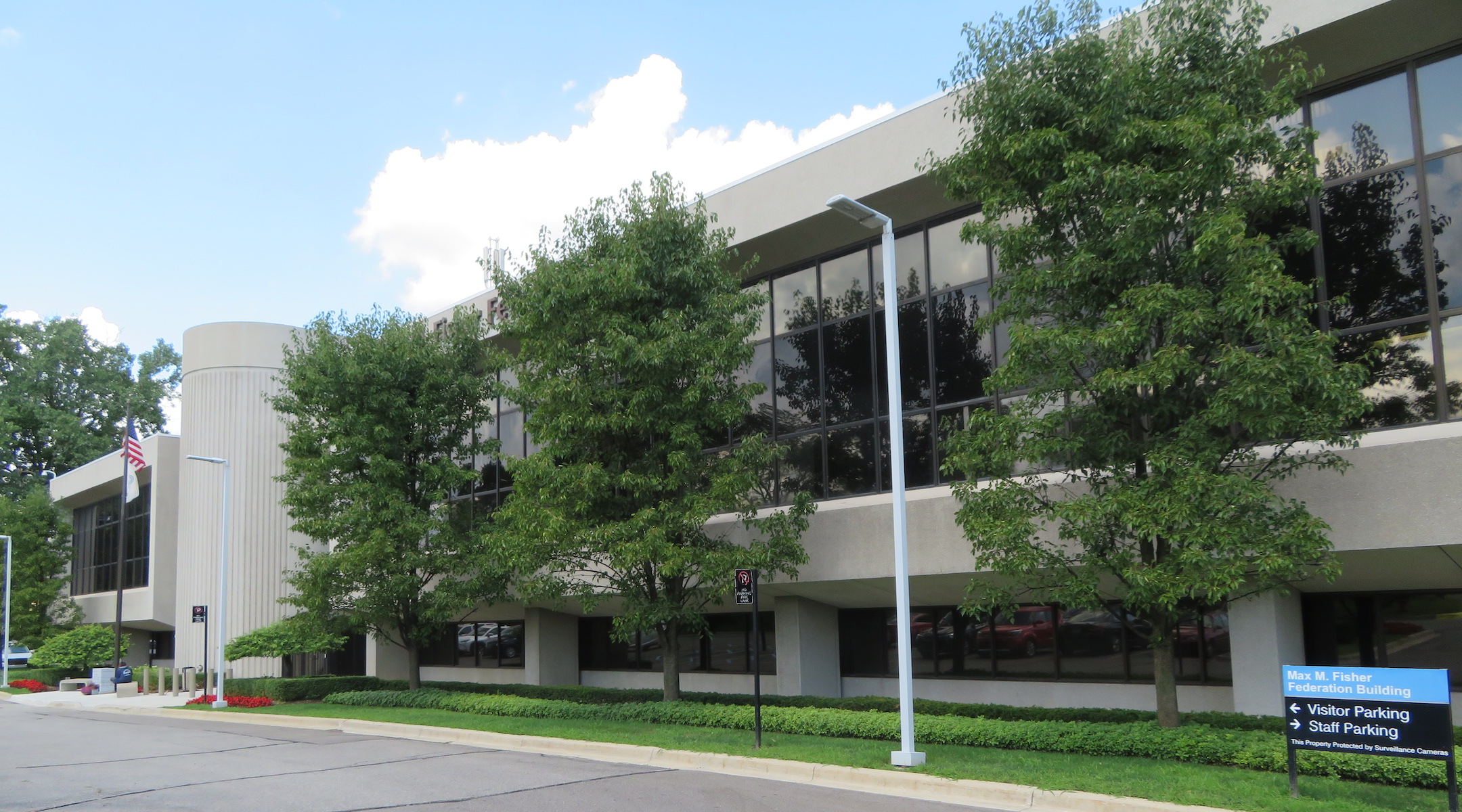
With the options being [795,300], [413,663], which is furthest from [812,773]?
[413,663]

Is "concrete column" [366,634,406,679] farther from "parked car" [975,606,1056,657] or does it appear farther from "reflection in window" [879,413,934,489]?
"parked car" [975,606,1056,657]

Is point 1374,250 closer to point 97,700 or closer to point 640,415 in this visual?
point 640,415

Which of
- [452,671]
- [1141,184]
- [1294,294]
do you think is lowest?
[452,671]

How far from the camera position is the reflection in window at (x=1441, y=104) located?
50.3 ft

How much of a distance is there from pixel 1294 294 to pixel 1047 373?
10.9 feet

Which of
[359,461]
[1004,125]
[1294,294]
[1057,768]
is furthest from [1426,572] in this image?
[359,461]

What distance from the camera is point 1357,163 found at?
53.3 ft

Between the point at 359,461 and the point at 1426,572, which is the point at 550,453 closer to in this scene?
the point at 359,461

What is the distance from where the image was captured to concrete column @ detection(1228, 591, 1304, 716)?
16359mm

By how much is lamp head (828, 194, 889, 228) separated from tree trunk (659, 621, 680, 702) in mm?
10306

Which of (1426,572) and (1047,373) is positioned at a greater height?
(1047,373)

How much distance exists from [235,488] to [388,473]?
1436cm

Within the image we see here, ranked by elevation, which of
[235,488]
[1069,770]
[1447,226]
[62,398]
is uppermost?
[62,398]

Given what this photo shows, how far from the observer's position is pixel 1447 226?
49.8 feet
